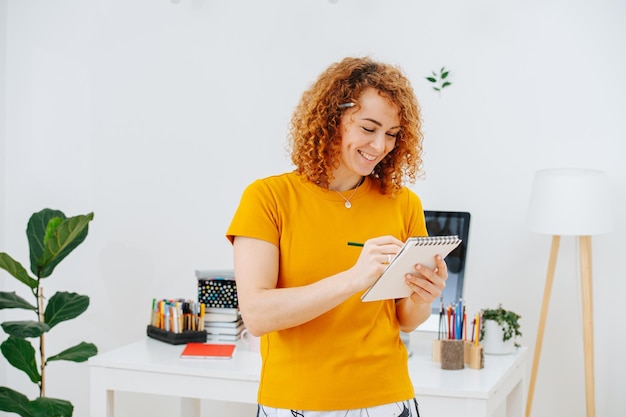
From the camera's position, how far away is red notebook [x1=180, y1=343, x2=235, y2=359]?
2.51 meters

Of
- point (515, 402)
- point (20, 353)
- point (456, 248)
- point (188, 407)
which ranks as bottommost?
point (188, 407)

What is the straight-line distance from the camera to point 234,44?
3385 mm

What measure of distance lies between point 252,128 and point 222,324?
3.24 ft

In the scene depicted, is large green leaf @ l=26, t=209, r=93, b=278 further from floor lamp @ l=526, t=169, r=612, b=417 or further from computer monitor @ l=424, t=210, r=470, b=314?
floor lamp @ l=526, t=169, r=612, b=417

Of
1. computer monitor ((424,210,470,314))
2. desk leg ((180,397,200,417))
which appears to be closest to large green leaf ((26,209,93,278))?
desk leg ((180,397,200,417))

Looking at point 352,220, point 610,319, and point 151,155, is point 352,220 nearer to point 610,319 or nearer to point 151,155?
point 610,319

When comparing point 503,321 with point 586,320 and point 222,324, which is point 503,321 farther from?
point 222,324

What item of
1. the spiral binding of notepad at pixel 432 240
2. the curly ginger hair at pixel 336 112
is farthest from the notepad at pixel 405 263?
the curly ginger hair at pixel 336 112

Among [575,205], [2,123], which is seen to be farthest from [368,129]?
[2,123]

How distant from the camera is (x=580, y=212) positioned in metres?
2.66

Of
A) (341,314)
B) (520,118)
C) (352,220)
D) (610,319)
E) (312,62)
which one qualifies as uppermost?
(312,62)

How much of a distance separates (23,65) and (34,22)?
8.4 inches

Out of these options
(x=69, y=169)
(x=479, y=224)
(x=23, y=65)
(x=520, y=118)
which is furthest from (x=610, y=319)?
(x=23, y=65)

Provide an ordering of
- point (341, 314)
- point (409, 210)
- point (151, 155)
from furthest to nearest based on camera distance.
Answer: point (151, 155) < point (409, 210) < point (341, 314)
